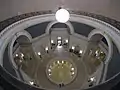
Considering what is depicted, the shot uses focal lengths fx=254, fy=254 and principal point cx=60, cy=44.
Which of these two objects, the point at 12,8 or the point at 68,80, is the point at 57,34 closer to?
the point at 68,80

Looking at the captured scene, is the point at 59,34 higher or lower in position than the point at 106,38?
higher

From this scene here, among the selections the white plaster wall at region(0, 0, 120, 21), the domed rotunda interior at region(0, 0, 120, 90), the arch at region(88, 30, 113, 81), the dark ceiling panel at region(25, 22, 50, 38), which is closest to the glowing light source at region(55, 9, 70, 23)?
the domed rotunda interior at region(0, 0, 120, 90)

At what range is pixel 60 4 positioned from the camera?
10.8 meters

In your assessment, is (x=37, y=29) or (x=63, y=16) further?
(x=37, y=29)

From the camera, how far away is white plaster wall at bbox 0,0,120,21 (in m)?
10.2

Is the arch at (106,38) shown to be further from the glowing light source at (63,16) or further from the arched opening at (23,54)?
the arched opening at (23,54)

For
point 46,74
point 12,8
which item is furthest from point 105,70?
point 12,8

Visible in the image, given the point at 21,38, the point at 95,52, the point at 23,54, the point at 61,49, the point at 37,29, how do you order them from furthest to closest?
1. the point at 61,49
2. the point at 95,52
3. the point at 23,54
4. the point at 37,29
5. the point at 21,38

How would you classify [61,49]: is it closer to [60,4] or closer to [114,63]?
[114,63]

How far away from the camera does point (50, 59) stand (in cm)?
892

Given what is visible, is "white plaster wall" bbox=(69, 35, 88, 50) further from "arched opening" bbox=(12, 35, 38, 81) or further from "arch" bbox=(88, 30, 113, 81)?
"arched opening" bbox=(12, 35, 38, 81)

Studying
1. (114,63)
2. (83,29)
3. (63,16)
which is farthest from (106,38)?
(63,16)

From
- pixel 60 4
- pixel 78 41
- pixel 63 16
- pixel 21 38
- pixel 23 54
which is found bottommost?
pixel 23 54

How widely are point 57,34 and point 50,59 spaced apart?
1113 mm
